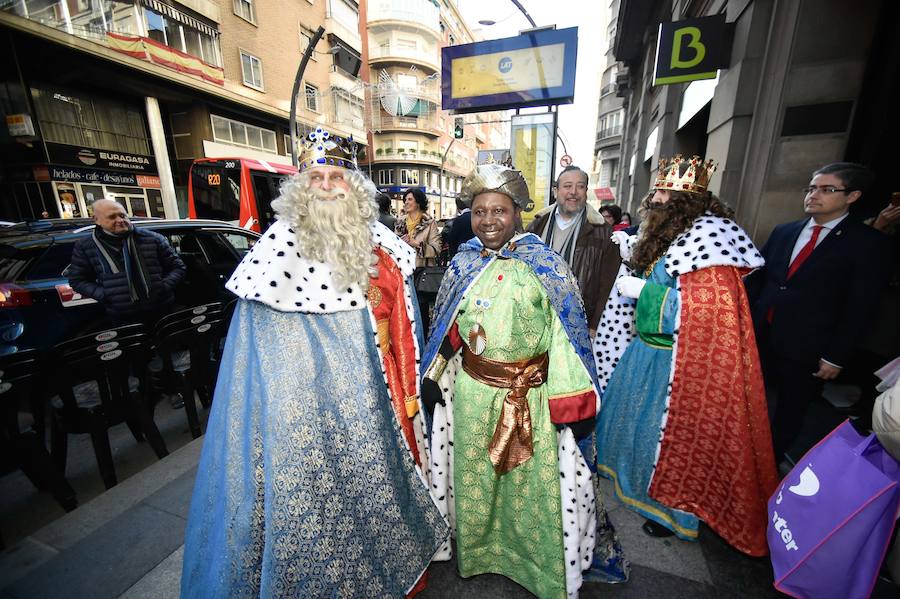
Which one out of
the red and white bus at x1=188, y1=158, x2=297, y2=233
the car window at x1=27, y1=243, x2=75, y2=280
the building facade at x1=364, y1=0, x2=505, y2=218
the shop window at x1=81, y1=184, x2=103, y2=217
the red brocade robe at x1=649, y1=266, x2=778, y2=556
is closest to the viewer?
the red brocade robe at x1=649, y1=266, x2=778, y2=556

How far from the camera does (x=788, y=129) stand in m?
3.85

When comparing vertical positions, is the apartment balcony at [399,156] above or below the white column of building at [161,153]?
above

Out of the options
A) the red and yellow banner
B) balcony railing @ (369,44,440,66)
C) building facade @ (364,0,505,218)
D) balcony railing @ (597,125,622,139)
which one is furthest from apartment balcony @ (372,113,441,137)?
the red and yellow banner

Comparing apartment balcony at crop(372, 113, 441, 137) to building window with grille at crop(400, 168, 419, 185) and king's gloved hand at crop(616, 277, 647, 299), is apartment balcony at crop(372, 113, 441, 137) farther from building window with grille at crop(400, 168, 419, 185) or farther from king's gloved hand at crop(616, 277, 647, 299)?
king's gloved hand at crop(616, 277, 647, 299)

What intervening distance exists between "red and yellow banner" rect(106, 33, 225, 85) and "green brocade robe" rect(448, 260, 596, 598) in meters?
18.5

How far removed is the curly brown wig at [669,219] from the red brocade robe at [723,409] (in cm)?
30

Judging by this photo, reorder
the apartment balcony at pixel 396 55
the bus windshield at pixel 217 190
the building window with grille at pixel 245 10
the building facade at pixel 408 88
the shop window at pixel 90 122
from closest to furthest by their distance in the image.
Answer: the bus windshield at pixel 217 190 < the shop window at pixel 90 122 < the building window with grille at pixel 245 10 < the building facade at pixel 408 88 < the apartment balcony at pixel 396 55

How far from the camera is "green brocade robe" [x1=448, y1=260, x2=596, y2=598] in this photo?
1.70m

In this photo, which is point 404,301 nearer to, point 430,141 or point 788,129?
point 788,129

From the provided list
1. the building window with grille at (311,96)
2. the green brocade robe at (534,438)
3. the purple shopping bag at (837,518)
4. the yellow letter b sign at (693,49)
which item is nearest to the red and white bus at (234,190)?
the yellow letter b sign at (693,49)

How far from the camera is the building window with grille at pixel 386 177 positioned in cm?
3619

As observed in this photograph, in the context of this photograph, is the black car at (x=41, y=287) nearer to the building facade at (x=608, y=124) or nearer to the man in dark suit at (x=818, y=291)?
the man in dark suit at (x=818, y=291)

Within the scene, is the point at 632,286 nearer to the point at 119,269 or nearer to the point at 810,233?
the point at 810,233

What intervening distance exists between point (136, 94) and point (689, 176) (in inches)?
807
